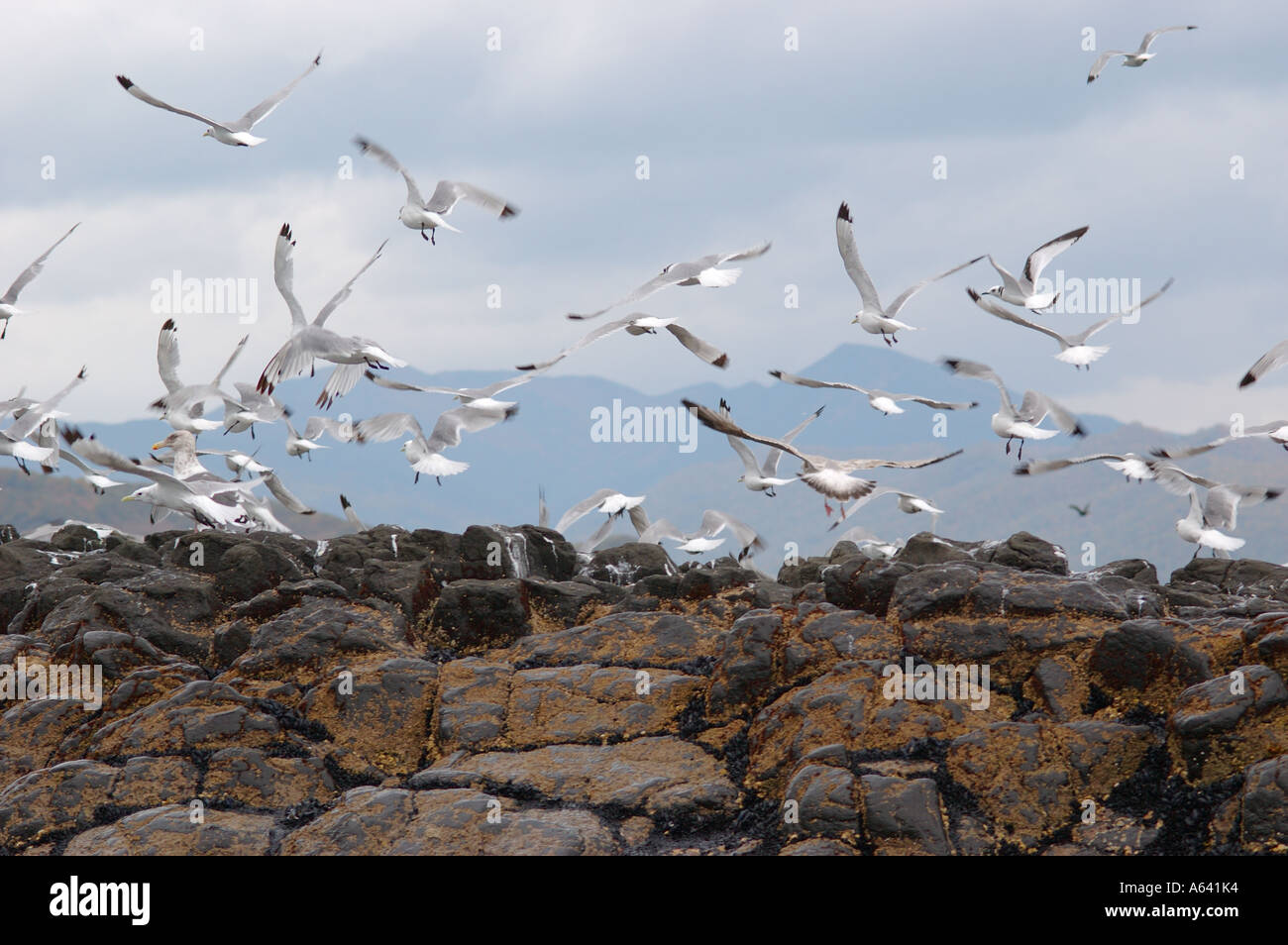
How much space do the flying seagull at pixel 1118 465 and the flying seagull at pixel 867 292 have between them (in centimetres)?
336

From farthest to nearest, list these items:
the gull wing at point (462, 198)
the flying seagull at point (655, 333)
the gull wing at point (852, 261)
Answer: the gull wing at point (462, 198) → the gull wing at point (852, 261) → the flying seagull at point (655, 333)

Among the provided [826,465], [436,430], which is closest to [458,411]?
[436,430]

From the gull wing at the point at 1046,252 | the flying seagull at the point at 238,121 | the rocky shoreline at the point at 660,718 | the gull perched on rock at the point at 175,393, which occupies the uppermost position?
the flying seagull at the point at 238,121

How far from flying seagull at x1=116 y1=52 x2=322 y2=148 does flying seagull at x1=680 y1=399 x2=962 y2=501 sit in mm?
11934

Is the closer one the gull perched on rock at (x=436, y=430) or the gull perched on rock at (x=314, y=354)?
the gull perched on rock at (x=314, y=354)

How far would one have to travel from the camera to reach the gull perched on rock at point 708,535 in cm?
1988

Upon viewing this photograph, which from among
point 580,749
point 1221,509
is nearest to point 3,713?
point 580,749

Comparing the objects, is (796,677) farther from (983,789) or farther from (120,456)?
(120,456)

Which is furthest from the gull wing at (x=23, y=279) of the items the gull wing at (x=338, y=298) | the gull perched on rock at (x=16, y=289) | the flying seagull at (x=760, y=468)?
the flying seagull at (x=760, y=468)

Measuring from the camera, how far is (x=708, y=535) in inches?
853

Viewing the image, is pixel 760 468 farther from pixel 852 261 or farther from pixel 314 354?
pixel 314 354
